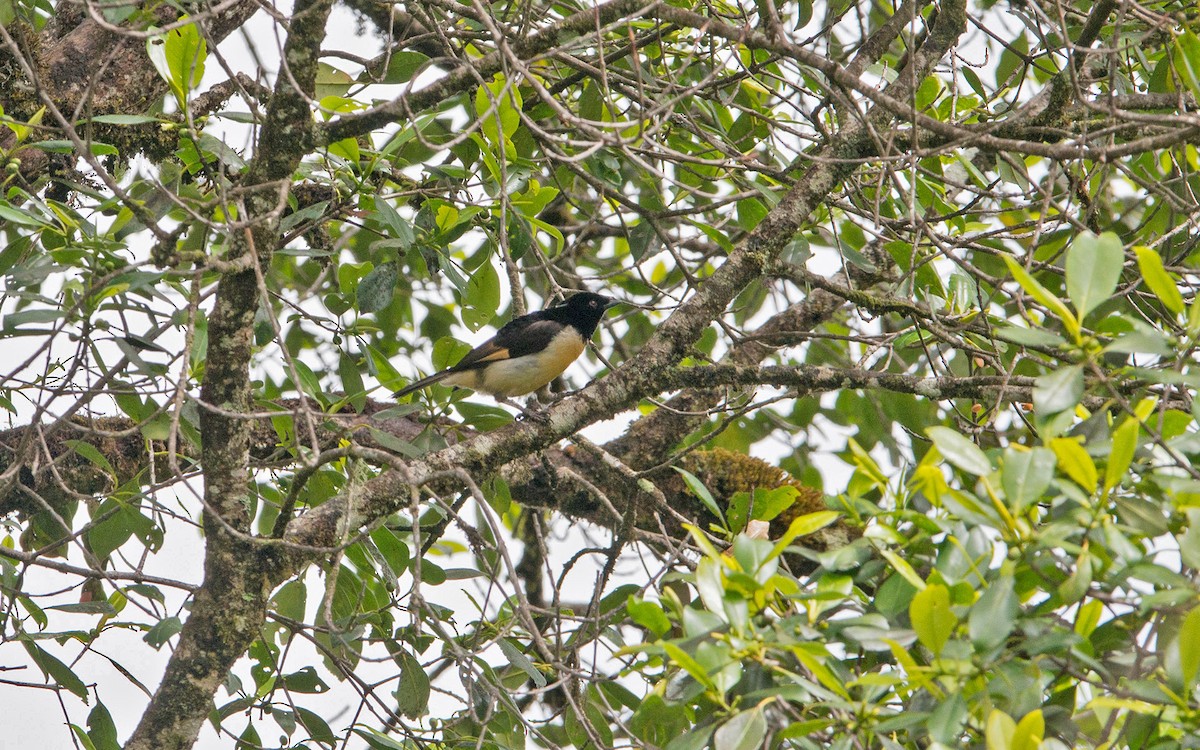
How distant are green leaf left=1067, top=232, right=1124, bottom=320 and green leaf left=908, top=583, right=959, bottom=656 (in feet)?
1.74

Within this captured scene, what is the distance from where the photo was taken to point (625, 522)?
3.31 meters

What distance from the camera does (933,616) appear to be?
1.73 meters

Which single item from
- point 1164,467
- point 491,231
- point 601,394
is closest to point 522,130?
point 491,231

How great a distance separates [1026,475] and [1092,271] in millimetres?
381

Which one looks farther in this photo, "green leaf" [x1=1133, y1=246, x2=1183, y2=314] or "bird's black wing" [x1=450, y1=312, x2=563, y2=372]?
"bird's black wing" [x1=450, y1=312, x2=563, y2=372]

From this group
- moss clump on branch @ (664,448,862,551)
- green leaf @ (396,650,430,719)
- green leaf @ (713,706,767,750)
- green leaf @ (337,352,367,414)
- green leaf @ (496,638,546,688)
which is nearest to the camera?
green leaf @ (713,706,767,750)

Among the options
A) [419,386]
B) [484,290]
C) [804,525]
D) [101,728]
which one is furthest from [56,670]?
[804,525]

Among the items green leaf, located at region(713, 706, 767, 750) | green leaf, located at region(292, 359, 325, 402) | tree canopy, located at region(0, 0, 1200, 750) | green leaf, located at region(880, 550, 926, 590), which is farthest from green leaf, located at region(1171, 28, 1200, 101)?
green leaf, located at region(292, 359, 325, 402)

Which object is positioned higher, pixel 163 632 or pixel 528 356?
pixel 528 356

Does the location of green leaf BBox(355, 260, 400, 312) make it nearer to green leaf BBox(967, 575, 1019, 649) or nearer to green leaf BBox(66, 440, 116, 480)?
green leaf BBox(66, 440, 116, 480)

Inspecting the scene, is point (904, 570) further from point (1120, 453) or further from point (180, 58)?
point (180, 58)

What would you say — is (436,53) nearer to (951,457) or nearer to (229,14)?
(229,14)

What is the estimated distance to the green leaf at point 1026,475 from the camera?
66.8 inches

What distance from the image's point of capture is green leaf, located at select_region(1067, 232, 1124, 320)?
1776 mm
